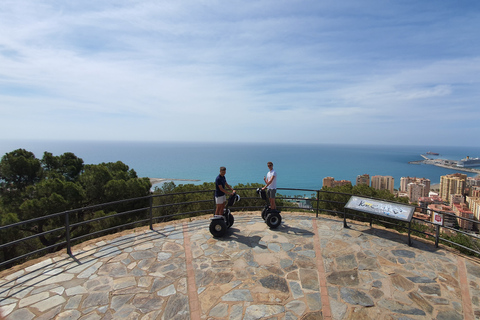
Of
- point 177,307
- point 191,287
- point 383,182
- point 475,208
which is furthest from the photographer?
point 383,182

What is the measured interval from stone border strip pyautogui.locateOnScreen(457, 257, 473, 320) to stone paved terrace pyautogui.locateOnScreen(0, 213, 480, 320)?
2 cm

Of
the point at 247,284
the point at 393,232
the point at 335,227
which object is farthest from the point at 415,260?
the point at 247,284

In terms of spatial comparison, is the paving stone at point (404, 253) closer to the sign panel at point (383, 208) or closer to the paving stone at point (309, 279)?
the sign panel at point (383, 208)

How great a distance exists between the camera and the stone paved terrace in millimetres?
3543

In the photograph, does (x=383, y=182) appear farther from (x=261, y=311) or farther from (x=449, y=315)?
(x=261, y=311)

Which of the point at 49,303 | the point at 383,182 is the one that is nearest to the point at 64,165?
the point at 49,303

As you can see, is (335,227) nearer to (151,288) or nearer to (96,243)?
(151,288)

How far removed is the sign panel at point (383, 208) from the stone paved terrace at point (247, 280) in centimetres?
74

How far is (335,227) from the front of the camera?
700cm

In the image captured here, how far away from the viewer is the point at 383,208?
6.09 m

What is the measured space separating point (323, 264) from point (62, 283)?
15.9ft

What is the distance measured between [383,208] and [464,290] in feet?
7.39

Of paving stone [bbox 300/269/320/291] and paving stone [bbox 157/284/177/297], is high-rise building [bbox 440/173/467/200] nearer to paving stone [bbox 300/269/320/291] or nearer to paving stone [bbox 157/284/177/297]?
paving stone [bbox 300/269/320/291]

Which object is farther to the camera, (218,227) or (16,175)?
(16,175)
